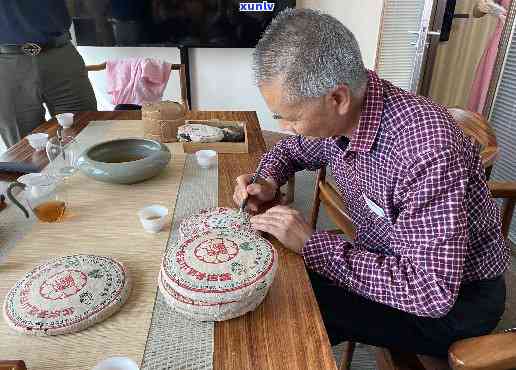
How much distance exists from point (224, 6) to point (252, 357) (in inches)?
117

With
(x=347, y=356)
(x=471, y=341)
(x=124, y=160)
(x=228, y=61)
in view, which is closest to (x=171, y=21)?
(x=228, y=61)

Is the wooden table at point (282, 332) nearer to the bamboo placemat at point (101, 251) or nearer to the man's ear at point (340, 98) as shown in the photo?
the bamboo placemat at point (101, 251)

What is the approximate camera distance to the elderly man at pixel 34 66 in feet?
6.40

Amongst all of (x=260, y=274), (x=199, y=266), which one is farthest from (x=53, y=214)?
(x=260, y=274)

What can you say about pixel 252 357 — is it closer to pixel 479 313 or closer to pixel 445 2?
pixel 479 313

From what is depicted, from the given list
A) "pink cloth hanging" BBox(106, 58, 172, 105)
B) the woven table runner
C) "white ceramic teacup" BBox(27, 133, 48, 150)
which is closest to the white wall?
"pink cloth hanging" BBox(106, 58, 172, 105)

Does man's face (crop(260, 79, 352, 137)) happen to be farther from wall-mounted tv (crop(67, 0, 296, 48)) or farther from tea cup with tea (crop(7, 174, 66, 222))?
wall-mounted tv (crop(67, 0, 296, 48))

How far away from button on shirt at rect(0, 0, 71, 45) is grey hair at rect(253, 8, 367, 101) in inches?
66.0

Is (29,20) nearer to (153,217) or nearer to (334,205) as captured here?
(153,217)

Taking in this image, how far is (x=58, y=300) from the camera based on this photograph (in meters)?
0.69

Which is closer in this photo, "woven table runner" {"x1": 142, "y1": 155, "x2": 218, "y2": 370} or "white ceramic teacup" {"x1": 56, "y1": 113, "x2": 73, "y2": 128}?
"woven table runner" {"x1": 142, "y1": 155, "x2": 218, "y2": 370}

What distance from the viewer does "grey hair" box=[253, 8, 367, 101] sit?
0.78m

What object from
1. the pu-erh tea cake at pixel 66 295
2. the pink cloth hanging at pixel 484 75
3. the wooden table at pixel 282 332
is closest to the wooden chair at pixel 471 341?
the wooden table at pixel 282 332

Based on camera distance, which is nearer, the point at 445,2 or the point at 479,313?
the point at 479,313
